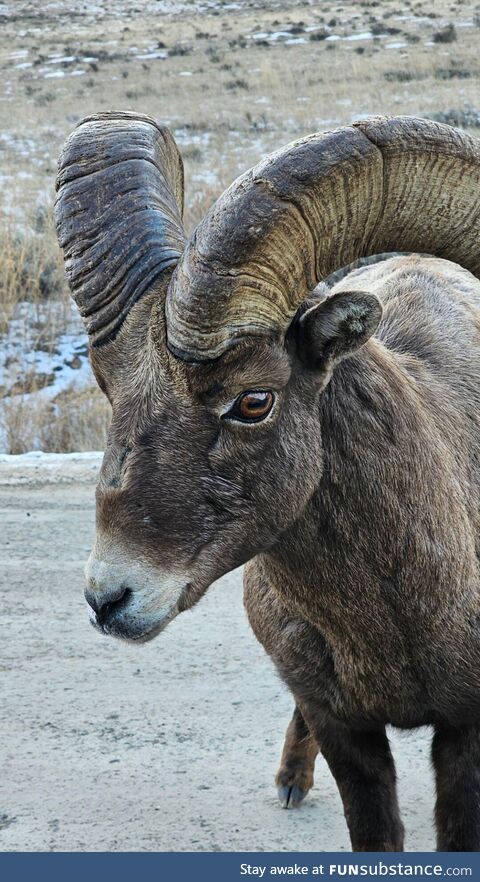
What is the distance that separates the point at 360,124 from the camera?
3.03 meters

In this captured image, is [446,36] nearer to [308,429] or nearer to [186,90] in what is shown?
[186,90]

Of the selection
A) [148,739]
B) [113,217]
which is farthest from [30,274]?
[113,217]

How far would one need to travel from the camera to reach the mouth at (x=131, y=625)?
2.86 metres

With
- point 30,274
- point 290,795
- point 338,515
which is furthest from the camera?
point 30,274

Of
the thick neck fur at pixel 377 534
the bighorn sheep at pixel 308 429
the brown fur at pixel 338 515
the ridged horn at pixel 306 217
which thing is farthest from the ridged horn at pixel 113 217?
the thick neck fur at pixel 377 534

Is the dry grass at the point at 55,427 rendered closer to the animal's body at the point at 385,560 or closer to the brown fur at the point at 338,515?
the brown fur at the point at 338,515

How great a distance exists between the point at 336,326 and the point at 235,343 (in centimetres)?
31

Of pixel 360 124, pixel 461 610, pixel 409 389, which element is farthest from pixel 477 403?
pixel 360 124

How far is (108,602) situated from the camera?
2.86 metres

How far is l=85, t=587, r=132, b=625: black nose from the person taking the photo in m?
2.85

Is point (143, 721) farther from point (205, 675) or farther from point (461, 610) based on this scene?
point (461, 610)

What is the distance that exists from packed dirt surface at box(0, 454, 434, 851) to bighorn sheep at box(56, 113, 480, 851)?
0.93 m

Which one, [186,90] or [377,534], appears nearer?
[377,534]
